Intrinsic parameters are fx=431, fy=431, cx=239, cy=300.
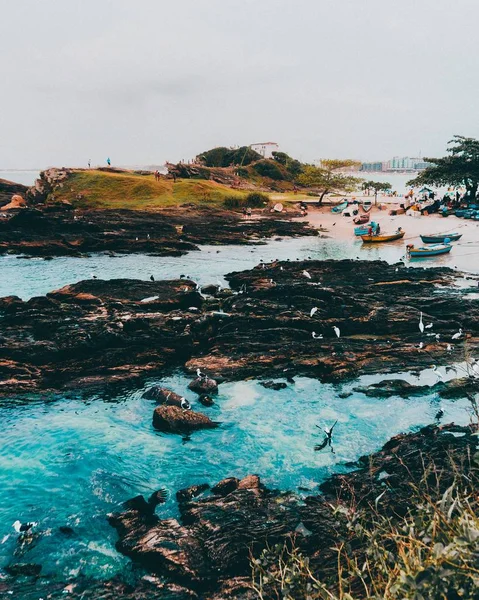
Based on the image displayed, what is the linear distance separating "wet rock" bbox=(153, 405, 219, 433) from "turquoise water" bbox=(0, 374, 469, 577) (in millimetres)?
351

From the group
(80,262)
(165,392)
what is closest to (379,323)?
(165,392)

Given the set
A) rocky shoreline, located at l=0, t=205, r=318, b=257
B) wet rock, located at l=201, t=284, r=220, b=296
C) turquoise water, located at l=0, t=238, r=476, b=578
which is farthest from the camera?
rocky shoreline, located at l=0, t=205, r=318, b=257

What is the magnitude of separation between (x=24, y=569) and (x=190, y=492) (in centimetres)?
463

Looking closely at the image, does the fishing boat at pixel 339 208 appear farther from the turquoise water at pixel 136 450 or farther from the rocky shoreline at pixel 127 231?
the turquoise water at pixel 136 450

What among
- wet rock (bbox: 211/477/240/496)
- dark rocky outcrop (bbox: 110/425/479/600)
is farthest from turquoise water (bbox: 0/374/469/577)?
wet rock (bbox: 211/477/240/496)

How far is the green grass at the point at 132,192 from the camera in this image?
79062 mm

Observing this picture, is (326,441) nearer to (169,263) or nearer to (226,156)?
(169,263)

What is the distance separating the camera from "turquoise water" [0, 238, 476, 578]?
12.1m

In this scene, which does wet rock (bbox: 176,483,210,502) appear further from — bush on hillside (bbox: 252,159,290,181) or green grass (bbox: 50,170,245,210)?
bush on hillside (bbox: 252,159,290,181)

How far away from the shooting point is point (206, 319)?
25.2 m

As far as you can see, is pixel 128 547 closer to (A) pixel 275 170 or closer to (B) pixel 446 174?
(B) pixel 446 174

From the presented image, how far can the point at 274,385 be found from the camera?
2005cm

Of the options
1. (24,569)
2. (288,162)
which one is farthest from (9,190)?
(24,569)

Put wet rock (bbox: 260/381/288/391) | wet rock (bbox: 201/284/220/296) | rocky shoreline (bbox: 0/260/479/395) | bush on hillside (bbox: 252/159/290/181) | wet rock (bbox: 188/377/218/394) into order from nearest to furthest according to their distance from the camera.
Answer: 1. wet rock (bbox: 188/377/218/394)
2. wet rock (bbox: 260/381/288/391)
3. rocky shoreline (bbox: 0/260/479/395)
4. wet rock (bbox: 201/284/220/296)
5. bush on hillside (bbox: 252/159/290/181)
